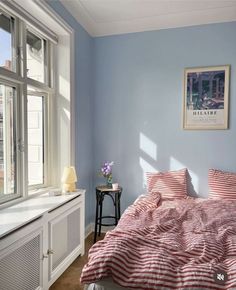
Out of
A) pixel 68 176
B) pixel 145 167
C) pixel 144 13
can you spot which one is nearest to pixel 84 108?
pixel 68 176

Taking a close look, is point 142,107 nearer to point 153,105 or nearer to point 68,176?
point 153,105

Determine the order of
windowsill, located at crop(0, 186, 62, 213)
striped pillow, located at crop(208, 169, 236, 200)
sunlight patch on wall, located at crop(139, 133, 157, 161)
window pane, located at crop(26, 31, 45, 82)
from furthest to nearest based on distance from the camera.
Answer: sunlight patch on wall, located at crop(139, 133, 157, 161)
striped pillow, located at crop(208, 169, 236, 200)
window pane, located at crop(26, 31, 45, 82)
windowsill, located at crop(0, 186, 62, 213)

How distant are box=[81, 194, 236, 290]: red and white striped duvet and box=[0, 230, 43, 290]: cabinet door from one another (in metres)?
0.52

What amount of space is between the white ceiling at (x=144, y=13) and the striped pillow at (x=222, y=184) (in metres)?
1.80

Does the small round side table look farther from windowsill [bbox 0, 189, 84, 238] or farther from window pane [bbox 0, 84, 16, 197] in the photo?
window pane [bbox 0, 84, 16, 197]

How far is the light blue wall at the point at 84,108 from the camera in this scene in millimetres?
2822

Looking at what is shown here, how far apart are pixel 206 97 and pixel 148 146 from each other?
0.93 metres

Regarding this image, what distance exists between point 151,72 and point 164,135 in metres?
0.83

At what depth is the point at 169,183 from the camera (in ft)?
9.39

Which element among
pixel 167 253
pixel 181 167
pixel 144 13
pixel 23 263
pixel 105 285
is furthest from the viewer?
pixel 181 167

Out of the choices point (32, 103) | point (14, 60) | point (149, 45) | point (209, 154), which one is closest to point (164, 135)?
point (209, 154)

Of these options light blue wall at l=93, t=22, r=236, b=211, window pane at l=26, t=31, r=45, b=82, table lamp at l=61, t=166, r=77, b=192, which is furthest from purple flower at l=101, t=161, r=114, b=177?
window pane at l=26, t=31, r=45, b=82

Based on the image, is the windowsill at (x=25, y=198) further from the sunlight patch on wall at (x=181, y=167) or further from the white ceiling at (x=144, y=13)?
the white ceiling at (x=144, y=13)

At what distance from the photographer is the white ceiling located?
8.17 ft
